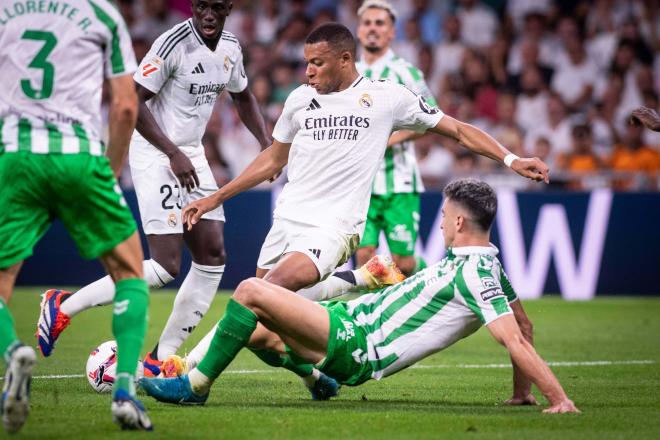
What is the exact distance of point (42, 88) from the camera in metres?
5.62

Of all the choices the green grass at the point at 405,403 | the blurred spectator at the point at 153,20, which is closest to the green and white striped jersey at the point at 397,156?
the green grass at the point at 405,403

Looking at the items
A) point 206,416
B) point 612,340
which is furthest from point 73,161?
point 612,340

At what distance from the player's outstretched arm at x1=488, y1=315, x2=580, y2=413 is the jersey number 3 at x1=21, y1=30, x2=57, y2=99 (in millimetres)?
2648

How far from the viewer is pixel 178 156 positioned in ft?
26.3

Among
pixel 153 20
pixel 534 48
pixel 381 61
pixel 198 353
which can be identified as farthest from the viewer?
pixel 153 20

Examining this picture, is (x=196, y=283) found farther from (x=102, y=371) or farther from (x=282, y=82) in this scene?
(x=282, y=82)

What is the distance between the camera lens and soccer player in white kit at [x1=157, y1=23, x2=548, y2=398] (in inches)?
283

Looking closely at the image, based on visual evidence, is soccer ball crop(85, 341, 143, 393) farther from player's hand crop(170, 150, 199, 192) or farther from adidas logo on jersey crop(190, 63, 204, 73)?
adidas logo on jersey crop(190, 63, 204, 73)

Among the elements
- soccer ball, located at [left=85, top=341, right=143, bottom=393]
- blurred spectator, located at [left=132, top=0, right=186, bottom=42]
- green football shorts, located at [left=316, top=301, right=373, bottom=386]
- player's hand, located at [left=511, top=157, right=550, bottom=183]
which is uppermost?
blurred spectator, located at [left=132, top=0, right=186, bottom=42]

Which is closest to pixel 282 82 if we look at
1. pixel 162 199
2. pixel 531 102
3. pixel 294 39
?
pixel 294 39

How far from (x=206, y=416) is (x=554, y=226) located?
383 inches

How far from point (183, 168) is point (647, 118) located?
124 inches

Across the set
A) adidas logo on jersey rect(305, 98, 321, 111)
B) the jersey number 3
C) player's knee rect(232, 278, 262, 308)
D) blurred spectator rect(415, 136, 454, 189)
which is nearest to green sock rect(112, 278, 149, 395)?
player's knee rect(232, 278, 262, 308)

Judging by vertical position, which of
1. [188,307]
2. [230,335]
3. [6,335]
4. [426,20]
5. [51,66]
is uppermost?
[426,20]
